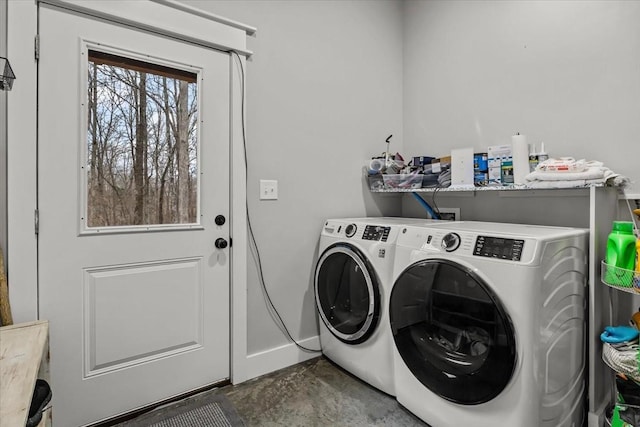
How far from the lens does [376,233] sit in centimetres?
188

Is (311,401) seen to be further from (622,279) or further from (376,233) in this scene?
(622,279)

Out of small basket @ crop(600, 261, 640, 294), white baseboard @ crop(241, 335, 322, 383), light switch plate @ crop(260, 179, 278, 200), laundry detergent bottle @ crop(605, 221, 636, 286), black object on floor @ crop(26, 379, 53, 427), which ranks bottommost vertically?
white baseboard @ crop(241, 335, 322, 383)

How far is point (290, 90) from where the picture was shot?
2.16 m

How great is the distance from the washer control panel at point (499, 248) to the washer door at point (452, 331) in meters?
0.10

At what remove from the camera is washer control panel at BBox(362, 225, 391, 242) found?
6.00 feet

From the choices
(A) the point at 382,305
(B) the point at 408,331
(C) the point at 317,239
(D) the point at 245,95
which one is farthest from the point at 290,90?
(B) the point at 408,331

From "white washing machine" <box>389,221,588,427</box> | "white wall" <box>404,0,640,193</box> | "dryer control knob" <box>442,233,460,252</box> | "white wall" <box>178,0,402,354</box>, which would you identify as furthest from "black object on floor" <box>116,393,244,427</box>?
"white wall" <box>404,0,640,193</box>

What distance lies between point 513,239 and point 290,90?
1.53 m

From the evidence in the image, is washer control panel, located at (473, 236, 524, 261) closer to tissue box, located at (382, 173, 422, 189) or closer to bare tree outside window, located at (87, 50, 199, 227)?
tissue box, located at (382, 173, 422, 189)

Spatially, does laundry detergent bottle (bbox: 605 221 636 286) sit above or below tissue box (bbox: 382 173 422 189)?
below

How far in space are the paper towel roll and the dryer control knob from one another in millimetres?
626

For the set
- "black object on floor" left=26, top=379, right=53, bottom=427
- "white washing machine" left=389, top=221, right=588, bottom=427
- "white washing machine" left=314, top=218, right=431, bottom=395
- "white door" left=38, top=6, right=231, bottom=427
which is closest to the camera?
"black object on floor" left=26, top=379, right=53, bottom=427

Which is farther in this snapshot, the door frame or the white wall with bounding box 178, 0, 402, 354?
the white wall with bounding box 178, 0, 402, 354

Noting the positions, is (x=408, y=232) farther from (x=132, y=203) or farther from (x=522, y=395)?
(x=132, y=203)
